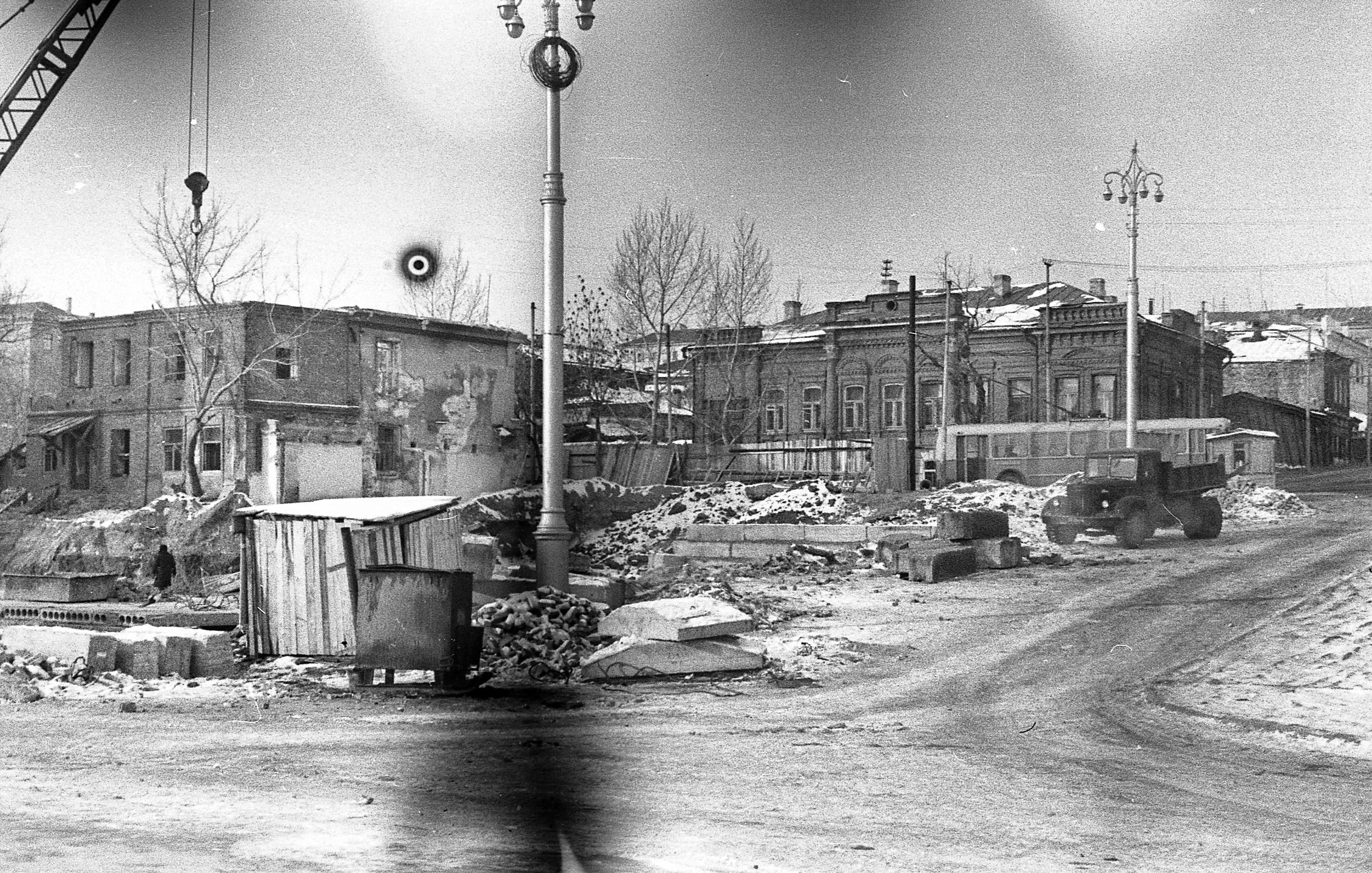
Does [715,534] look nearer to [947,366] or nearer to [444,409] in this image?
[444,409]

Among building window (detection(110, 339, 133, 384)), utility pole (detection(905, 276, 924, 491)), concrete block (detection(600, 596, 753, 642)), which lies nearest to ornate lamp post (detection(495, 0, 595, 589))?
concrete block (detection(600, 596, 753, 642))

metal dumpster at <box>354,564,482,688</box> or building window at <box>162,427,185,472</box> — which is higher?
building window at <box>162,427,185,472</box>

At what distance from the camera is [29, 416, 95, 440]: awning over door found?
3544cm

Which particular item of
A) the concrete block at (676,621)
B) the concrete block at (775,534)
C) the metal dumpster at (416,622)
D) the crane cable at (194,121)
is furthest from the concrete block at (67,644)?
the crane cable at (194,121)

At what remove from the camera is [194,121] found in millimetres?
26109

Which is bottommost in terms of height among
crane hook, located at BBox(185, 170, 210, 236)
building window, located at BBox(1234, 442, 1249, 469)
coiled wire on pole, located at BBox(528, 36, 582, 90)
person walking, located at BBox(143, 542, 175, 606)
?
person walking, located at BBox(143, 542, 175, 606)

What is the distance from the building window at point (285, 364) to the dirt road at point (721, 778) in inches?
948

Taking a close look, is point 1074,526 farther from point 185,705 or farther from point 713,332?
point 713,332

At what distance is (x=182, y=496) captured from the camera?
26.6 m

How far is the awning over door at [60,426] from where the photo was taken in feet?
116

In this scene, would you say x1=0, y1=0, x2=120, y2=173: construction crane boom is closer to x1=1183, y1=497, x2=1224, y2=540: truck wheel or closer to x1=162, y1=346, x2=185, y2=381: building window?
x1=162, y1=346, x2=185, y2=381: building window

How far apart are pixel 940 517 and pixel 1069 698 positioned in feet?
27.2


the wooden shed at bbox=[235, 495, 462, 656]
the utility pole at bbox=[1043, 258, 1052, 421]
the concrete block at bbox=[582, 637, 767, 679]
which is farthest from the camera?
the utility pole at bbox=[1043, 258, 1052, 421]

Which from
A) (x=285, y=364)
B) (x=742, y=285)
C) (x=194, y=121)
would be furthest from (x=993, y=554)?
(x=285, y=364)
